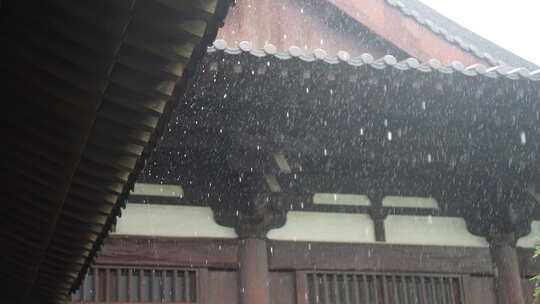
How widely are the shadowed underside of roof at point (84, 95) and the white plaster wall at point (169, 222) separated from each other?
12.4 feet

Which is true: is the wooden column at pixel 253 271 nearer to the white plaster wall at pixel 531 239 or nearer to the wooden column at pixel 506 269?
the wooden column at pixel 506 269

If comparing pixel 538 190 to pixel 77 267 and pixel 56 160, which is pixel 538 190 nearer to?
pixel 77 267

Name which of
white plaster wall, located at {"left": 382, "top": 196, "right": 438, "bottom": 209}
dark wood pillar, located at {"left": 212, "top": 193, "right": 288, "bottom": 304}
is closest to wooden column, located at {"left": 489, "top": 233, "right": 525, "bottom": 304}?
white plaster wall, located at {"left": 382, "top": 196, "right": 438, "bottom": 209}

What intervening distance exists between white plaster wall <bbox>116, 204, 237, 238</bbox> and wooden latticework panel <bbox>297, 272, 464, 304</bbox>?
2.86ft

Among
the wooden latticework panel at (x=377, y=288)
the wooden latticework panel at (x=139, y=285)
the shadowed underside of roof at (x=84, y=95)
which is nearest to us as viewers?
the shadowed underside of roof at (x=84, y=95)

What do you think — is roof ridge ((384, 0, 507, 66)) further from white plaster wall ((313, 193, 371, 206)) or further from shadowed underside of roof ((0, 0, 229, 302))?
shadowed underside of roof ((0, 0, 229, 302))

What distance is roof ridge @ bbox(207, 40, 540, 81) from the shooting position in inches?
245

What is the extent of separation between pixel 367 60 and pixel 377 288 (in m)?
2.56

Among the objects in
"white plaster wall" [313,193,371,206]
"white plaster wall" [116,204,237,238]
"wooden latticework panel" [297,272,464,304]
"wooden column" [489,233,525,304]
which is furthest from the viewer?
"wooden column" [489,233,525,304]

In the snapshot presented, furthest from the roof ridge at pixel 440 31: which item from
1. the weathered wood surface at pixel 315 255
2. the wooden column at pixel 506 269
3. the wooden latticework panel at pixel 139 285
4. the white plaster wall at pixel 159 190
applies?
the wooden latticework panel at pixel 139 285

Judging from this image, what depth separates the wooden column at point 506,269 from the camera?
8.48m

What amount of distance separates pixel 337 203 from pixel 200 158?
4.84 ft

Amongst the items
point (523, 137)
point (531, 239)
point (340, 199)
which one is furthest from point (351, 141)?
point (531, 239)

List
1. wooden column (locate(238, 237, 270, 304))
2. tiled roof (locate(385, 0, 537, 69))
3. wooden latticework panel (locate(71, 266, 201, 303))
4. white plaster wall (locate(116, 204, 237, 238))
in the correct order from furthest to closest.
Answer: tiled roof (locate(385, 0, 537, 69))
white plaster wall (locate(116, 204, 237, 238))
wooden column (locate(238, 237, 270, 304))
wooden latticework panel (locate(71, 266, 201, 303))
